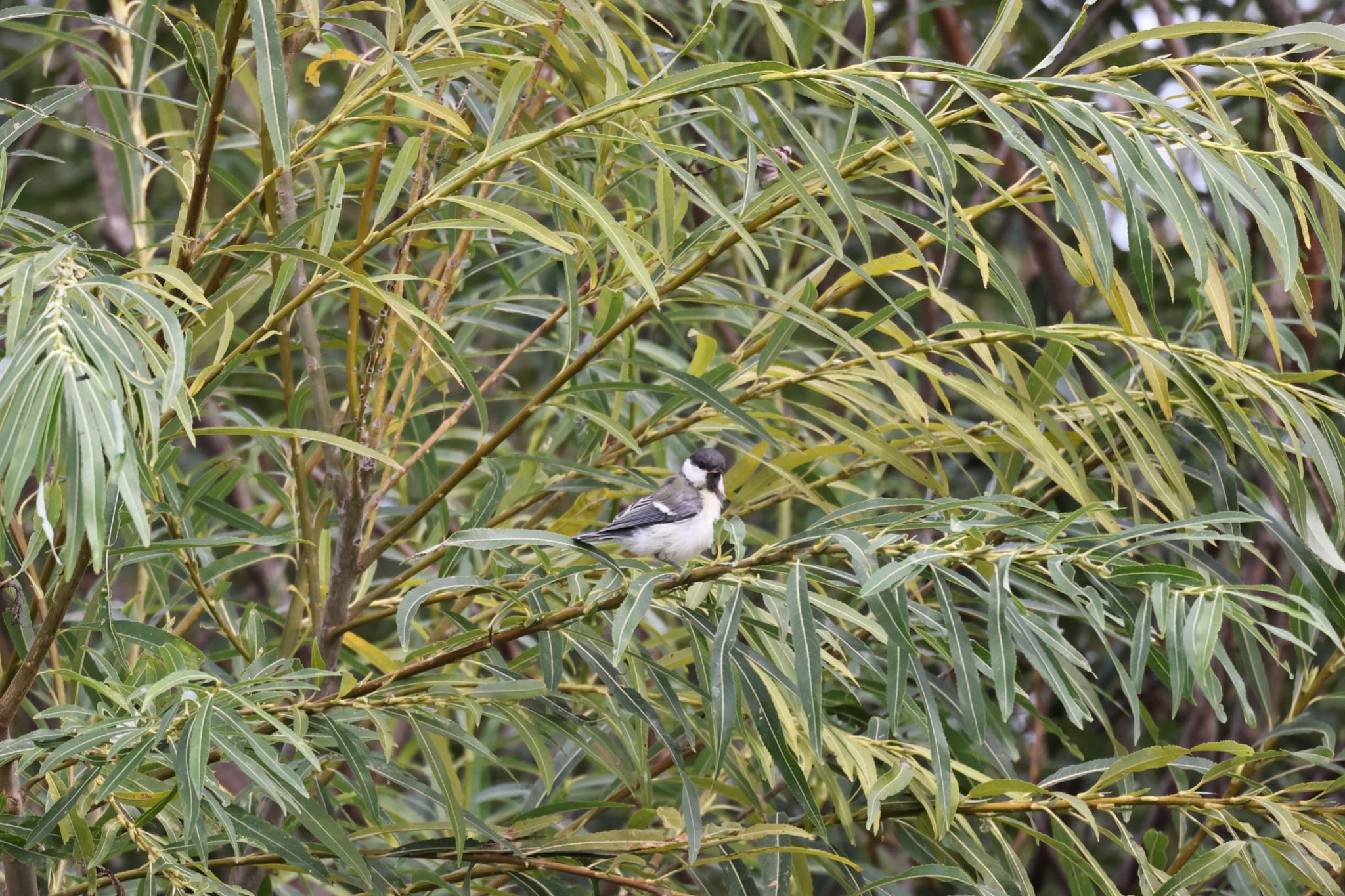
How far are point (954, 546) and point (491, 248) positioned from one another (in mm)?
1293

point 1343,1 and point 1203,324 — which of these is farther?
point 1343,1

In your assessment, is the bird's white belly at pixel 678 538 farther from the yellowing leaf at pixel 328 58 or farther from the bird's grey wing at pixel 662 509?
the yellowing leaf at pixel 328 58

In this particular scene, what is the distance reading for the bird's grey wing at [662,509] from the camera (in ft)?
9.01

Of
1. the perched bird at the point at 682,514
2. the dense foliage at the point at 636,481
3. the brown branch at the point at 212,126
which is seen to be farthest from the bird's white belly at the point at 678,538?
the brown branch at the point at 212,126

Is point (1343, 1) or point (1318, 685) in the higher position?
point (1343, 1)

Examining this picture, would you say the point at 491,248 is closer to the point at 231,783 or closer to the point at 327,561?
the point at 327,561

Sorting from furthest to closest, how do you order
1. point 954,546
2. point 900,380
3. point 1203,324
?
1. point 1203,324
2. point 900,380
3. point 954,546

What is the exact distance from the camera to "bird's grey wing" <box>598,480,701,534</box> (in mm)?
2747

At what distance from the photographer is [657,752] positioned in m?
2.46

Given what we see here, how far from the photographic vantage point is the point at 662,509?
296 centimetres

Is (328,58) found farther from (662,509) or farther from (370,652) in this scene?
(662,509)

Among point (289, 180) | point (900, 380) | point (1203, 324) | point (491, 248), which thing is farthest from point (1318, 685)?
point (289, 180)

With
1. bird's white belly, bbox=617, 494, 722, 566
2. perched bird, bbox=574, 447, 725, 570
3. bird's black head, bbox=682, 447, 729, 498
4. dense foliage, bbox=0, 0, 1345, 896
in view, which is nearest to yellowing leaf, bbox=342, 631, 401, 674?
dense foliage, bbox=0, 0, 1345, 896

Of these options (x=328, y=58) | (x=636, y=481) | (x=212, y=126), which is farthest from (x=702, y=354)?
(x=212, y=126)
